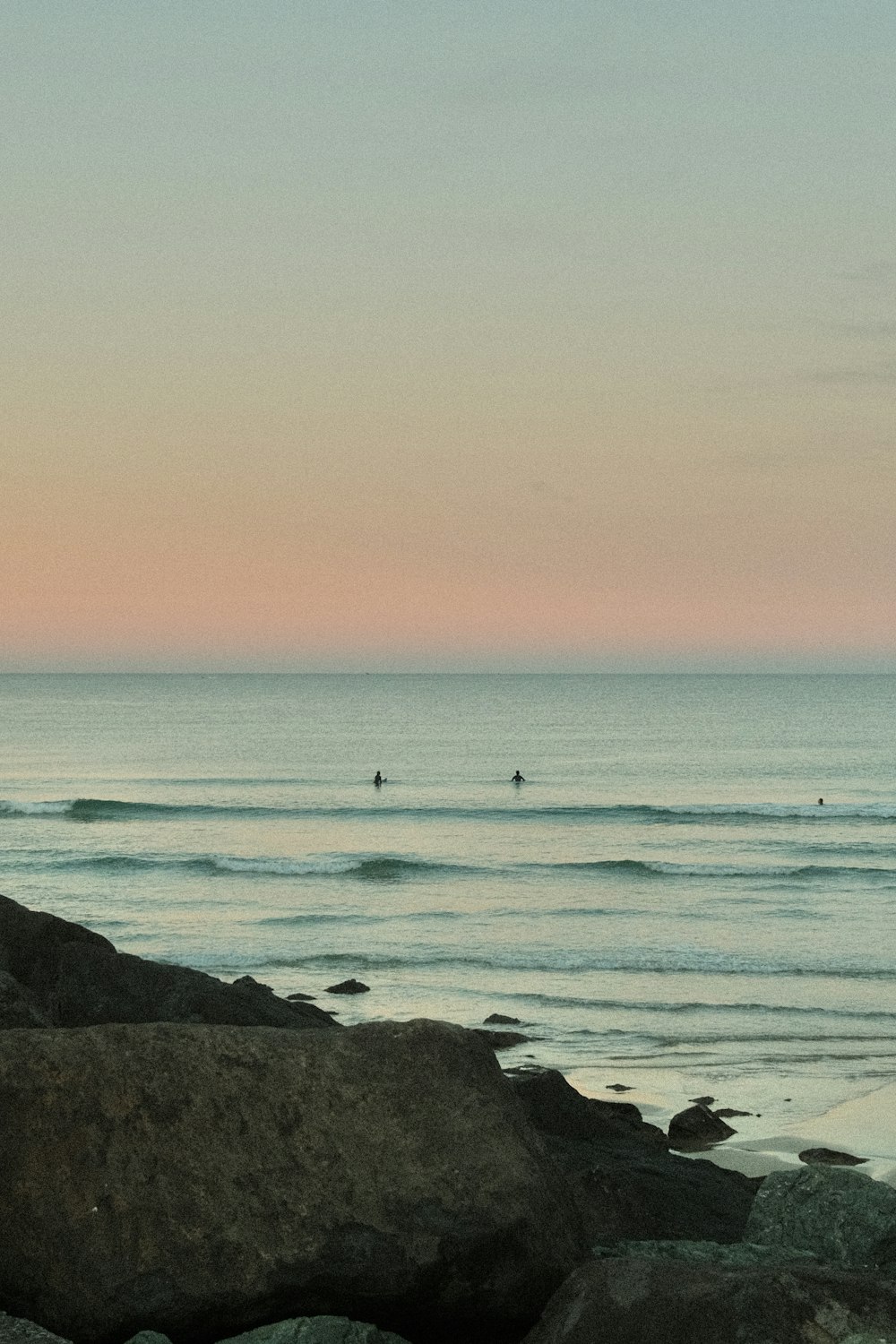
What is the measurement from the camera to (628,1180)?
9195 mm

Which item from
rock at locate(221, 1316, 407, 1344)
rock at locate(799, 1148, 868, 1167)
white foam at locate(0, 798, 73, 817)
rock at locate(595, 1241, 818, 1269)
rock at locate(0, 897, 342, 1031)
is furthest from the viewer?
white foam at locate(0, 798, 73, 817)

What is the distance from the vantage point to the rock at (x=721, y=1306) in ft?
18.6

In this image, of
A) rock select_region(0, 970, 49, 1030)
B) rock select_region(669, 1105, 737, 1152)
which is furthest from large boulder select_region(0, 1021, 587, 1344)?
rock select_region(669, 1105, 737, 1152)

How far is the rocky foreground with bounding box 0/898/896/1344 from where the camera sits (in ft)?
19.5

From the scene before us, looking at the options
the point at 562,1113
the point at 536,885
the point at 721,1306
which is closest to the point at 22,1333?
the point at 721,1306

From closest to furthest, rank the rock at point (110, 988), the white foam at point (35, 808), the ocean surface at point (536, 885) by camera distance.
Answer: the rock at point (110, 988), the ocean surface at point (536, 885), the white foam at point (35, 808)

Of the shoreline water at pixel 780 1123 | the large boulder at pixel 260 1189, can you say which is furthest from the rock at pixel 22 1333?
the shoreline water at pixel 780 1123

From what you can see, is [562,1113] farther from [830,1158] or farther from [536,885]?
[536,885]

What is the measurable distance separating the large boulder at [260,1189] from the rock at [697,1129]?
8.52m

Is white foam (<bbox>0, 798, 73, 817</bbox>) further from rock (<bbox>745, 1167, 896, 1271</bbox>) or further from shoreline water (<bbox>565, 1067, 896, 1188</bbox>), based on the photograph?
rock (<bbox>745, 1167, 896, 1271</bbox>)

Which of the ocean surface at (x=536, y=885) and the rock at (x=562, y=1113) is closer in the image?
the rock at (x=562, y=1113)

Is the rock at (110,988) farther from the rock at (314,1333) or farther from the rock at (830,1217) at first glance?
the rock at (314,1333)

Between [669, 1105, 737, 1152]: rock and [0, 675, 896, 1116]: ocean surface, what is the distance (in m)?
1.51

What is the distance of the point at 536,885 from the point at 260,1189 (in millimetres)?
32536
